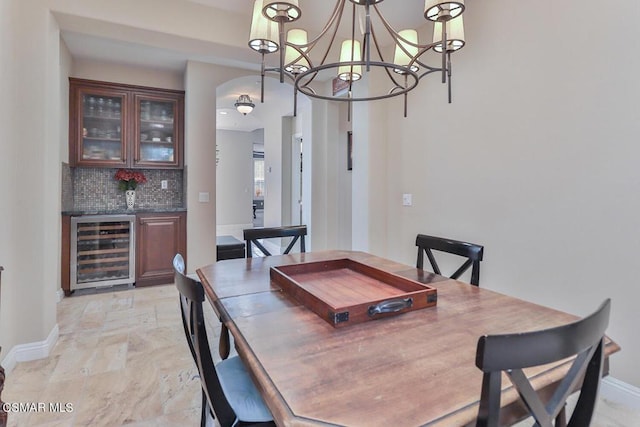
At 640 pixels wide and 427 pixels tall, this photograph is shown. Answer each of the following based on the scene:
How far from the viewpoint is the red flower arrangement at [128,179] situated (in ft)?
13.4

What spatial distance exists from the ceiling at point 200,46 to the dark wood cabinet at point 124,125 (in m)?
0.35

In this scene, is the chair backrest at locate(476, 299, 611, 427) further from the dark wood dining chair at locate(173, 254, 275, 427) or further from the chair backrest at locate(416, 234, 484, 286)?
the chair backrest at locate(416, 234, 484, 286)

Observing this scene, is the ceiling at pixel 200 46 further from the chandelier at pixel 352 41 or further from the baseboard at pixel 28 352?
the baseboard at pixel 28 352

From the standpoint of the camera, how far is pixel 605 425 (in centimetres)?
169

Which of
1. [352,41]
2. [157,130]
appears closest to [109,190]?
[157,130]

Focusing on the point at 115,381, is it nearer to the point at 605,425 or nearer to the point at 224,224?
the point at 605,425

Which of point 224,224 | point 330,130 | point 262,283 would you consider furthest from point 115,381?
point 224,224

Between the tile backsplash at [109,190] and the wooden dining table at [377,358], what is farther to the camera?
the tile backsplash at [109,190]

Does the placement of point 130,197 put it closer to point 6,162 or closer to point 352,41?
point 6,162

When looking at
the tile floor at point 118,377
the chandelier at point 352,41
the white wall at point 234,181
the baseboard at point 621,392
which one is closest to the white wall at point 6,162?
the tile floor at point 118,377

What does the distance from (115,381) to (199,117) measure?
2.97 metres

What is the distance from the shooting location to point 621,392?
188 cm

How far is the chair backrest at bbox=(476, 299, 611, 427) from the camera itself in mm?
605

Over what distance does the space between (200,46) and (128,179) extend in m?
2.09
